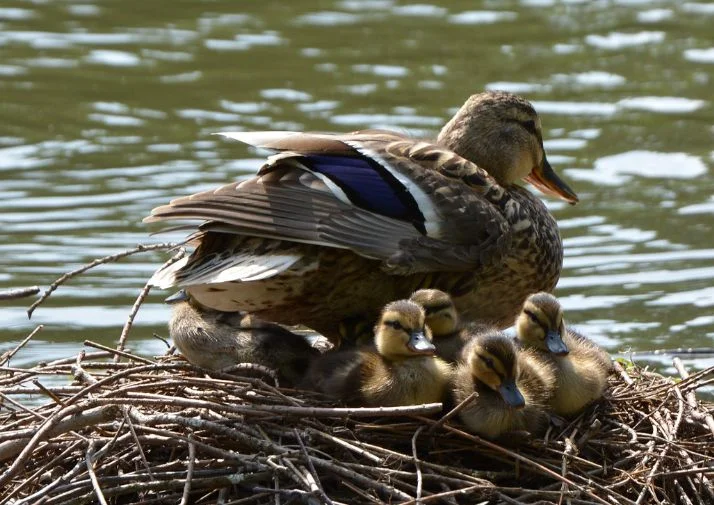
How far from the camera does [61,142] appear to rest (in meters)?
13.0

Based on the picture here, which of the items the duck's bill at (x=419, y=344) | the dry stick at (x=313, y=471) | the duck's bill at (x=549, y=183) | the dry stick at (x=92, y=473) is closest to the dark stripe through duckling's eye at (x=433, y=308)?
the duck's bill at (x=419, y=344)

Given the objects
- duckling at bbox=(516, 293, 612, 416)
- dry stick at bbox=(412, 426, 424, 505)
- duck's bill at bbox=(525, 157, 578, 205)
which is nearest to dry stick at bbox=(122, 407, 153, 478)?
dry stick at bbox=(412, 426, 424, 505)

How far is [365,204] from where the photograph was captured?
719cm

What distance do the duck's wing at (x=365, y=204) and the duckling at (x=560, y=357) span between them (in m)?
0.44

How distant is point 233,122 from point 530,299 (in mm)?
6536

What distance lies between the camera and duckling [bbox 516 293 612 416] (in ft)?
22.0

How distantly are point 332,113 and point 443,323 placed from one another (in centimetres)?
652

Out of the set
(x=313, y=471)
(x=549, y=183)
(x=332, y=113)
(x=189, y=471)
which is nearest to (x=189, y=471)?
(x=189, y=471)

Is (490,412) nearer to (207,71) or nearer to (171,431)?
(171,431)

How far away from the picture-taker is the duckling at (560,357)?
6.71 m

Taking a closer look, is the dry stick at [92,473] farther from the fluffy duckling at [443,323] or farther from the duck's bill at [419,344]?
the fluffy duckling at [443,323]

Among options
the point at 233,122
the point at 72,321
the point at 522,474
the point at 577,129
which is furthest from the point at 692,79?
the point at 522,474

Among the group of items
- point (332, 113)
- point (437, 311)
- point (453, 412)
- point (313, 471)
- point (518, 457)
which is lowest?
point (332, 113)

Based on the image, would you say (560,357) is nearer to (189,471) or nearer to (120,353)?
(189,471)
